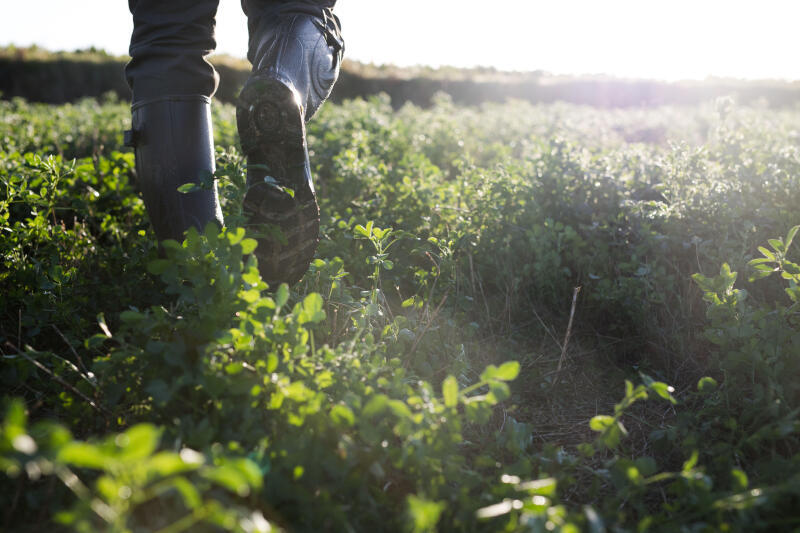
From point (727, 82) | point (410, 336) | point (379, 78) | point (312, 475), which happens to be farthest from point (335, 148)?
point (727, 82)

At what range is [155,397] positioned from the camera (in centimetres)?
127

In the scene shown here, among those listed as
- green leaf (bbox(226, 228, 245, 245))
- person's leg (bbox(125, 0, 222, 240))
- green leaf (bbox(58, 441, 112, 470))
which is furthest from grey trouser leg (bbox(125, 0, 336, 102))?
green leaf (bbox(58, 441, 112, 470))

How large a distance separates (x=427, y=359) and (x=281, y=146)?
87 cm

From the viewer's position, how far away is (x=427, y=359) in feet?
6.70

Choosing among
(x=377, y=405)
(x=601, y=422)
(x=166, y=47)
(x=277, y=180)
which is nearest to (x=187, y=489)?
(x=377, y=405)

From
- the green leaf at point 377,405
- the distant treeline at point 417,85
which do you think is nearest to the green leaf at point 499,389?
the green leaf at point 377,405

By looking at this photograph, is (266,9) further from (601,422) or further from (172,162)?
(601,422)

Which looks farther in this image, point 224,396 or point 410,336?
point 410,336

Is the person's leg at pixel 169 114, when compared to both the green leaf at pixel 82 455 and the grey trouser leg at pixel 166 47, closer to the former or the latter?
the grey trouser leg at pixel 166 47

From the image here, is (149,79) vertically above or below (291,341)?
above

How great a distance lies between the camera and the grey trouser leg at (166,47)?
2.16 m

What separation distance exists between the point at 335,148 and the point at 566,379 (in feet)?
9.49

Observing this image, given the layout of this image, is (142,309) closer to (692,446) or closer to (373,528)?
(373,528)

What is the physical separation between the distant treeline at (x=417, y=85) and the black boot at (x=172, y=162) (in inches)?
814
